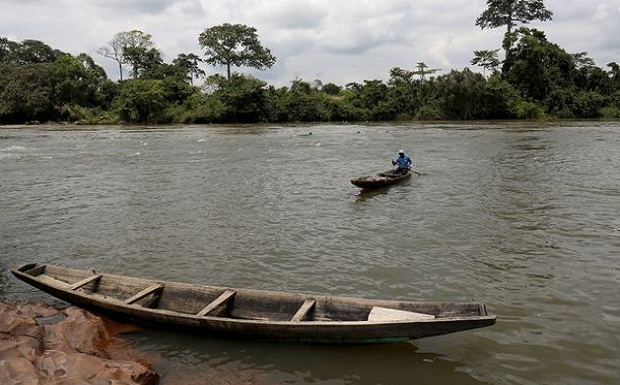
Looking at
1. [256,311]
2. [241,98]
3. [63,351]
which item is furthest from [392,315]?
[241,98]

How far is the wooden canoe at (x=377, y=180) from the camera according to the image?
16.3 metres

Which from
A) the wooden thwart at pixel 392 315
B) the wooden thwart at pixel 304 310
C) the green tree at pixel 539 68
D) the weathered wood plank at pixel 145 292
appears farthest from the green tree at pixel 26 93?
the wooden thwart at pixel 392 315

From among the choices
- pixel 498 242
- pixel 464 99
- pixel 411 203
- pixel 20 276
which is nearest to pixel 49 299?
pixel 20 276

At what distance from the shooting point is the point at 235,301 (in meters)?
7.15

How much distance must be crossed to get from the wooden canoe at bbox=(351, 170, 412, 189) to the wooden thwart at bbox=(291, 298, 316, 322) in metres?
9.77

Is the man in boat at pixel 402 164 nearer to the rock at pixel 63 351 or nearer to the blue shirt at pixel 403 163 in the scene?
the blue shirt at pixel 403 163

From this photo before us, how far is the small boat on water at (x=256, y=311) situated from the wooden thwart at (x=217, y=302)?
0.01m

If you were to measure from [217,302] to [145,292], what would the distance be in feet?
3.96

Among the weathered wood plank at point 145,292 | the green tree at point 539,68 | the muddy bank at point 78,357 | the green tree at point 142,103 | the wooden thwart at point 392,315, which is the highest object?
the green tree at point 539,68

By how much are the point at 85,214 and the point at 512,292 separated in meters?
11.7

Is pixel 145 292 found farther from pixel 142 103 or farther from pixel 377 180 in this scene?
pixel 142 103

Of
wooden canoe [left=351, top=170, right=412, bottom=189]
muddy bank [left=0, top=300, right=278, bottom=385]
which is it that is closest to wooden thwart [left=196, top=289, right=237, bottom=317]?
muddy bank [left=0, top=300, right=278, bottom=385]

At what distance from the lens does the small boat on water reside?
5.68m

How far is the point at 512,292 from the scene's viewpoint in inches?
317
